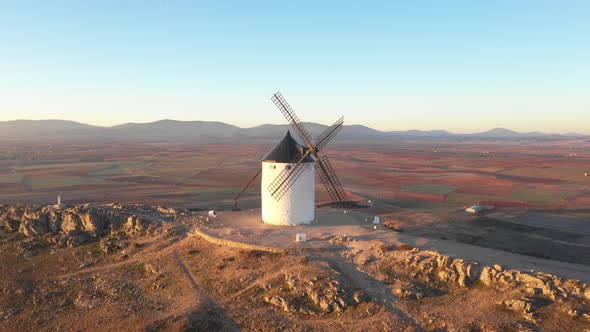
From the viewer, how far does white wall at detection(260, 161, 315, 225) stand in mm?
32844

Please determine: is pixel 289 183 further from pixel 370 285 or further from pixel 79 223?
pixel 79 223

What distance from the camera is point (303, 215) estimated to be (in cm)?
3325

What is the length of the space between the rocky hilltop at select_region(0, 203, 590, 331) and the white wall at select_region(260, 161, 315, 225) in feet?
16.4

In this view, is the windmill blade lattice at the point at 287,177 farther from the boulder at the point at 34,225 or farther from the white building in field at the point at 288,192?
the boulder at the point at 34,225

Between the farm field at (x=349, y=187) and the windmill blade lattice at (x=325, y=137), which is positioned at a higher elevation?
the windmill blade lattice at (x=325, y=137)

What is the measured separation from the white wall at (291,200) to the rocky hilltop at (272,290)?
4995 mm

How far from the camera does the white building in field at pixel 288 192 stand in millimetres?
32750

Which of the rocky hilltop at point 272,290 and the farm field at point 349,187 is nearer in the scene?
the rocky hilltop at point 272,290

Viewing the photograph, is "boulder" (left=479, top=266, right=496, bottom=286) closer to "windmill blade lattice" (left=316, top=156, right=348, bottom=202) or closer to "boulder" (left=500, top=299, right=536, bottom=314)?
"boulder" (left=500, top=299, right=536, bottom=314)

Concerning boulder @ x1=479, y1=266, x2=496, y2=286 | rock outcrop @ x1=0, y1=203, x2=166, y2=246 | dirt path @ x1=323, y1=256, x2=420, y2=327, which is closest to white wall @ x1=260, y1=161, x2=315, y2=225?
dirt path @ x1=323, y1=256, x2=420, y2=327

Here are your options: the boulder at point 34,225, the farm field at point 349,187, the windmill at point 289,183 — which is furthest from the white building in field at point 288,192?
the boulder at point 34,225

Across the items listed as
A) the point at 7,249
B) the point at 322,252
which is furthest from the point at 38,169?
the point at 322,252

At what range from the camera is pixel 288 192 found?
108ft

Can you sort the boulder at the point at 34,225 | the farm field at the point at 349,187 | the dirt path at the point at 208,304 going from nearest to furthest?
1. the dirt path at the point at 208,304
2. the boulder at the point at 34,225
3. the farm field at the point at 349,187
